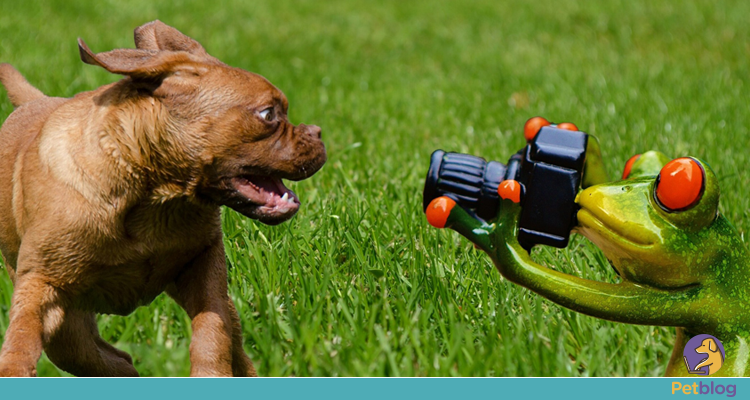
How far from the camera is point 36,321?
7.30ft

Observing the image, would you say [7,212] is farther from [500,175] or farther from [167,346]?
[500,175]

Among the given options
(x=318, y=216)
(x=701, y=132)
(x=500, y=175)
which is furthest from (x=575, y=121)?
(x=500, y=175)

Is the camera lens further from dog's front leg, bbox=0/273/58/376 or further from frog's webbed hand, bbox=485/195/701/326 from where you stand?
A: dog's front leg, bbox=0/273/58/376

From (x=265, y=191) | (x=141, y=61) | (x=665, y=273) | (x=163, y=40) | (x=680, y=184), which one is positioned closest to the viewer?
(x=680, y=184)

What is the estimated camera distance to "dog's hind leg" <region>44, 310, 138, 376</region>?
7.86 ft

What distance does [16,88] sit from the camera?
334 cm

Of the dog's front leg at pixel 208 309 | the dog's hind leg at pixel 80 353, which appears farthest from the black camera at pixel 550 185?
the dog's hind leg at pixel 80 353

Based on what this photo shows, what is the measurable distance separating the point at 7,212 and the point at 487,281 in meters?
1.69

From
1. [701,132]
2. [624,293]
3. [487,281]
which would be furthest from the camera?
[701,132]

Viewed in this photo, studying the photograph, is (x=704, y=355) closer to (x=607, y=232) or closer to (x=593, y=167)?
(x=607, y=232)

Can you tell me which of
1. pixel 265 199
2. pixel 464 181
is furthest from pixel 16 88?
pixel 464 181

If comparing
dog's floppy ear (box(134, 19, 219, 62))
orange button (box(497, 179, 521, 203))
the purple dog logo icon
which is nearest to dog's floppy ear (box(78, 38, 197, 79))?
dog's floppy ear (box(134, 19, 219, 62))

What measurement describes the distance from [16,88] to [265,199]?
1.57 metres

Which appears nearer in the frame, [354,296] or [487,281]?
[354,296]
